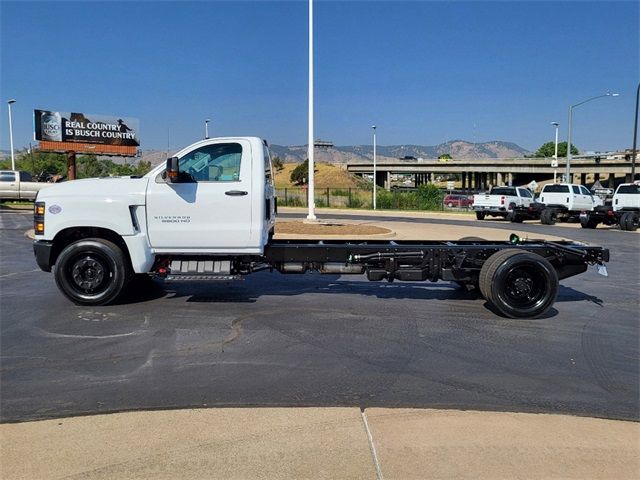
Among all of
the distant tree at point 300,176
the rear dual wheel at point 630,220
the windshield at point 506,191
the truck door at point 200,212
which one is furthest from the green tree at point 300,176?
the truck door at point 200,212

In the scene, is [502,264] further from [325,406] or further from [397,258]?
[325,406]

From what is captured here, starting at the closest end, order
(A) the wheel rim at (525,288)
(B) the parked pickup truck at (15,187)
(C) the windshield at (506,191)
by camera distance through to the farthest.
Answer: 1. (A) the wheel rim at (525,288)
2. (B) the parked pickup truck at (15,187)
3. (C) the windshield at (506,191)

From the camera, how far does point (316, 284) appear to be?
10.7 meters

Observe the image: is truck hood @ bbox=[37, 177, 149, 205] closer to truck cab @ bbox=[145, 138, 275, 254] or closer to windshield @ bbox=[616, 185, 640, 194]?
truck cab @ bbox=[145, 138, 275, 254]

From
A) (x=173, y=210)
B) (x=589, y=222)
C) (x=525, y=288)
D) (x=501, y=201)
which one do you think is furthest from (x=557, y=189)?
(x=173, y=210)

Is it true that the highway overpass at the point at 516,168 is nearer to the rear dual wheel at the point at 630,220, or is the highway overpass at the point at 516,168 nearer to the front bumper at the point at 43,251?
the rear dual wheel at the point at 630,220

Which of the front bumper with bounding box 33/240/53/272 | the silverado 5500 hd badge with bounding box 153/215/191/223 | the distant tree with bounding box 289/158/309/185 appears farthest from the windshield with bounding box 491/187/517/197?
the distant tree with bounding box 289/158/309/185

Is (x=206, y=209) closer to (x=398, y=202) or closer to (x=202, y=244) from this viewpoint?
(x=202, y=244)

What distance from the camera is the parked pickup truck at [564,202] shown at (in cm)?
3008

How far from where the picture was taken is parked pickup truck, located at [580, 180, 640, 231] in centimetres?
2602

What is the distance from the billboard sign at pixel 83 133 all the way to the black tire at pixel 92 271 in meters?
44.1

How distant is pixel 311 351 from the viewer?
21.3 ft

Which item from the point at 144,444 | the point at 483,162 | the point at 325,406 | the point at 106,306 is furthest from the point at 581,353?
the point at 483,162

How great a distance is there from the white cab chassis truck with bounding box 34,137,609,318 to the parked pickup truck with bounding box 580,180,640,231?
1997 cm
